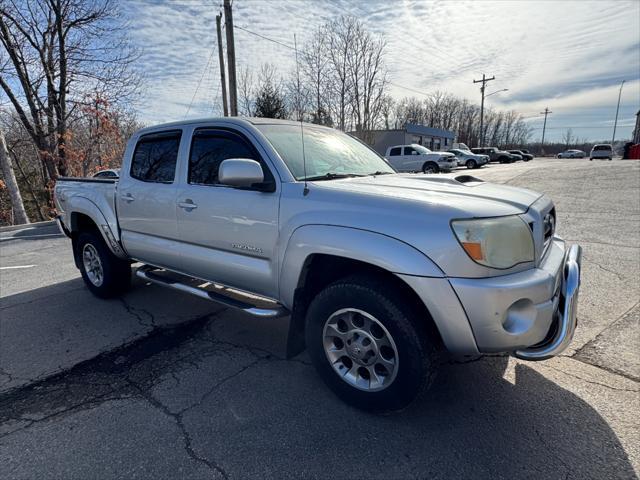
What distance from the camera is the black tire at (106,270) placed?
4461mm

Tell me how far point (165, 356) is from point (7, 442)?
3.79 ft

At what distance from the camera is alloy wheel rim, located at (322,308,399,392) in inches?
89.8

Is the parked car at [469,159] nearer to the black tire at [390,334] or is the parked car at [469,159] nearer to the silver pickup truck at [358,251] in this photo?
the silver pickup truck at [358,251]

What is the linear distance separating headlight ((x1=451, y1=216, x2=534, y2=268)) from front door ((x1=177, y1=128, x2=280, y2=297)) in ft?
4.26

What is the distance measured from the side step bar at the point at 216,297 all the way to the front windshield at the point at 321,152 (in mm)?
1017

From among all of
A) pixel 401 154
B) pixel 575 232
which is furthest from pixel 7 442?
pixel 401 154

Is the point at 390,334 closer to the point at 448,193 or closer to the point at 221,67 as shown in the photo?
the point at 448,193

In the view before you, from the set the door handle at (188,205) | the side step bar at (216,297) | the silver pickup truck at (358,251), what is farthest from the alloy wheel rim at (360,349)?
the door handle at (188,205)

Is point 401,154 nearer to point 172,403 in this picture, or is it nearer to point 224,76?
point 224,76

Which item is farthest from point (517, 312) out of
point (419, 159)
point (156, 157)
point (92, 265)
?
point (419, 159)

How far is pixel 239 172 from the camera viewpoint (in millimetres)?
2547

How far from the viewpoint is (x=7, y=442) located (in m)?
2.25

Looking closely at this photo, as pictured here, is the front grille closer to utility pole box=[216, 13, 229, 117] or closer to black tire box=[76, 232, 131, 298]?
black tire box=[76, 232, 131, 298]

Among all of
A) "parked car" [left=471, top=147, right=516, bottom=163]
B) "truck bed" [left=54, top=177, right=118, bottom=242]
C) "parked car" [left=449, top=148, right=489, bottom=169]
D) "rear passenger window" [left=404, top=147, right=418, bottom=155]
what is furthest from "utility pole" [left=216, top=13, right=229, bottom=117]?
"parked car" [left=471, top=147, right=516, bottom=163]
